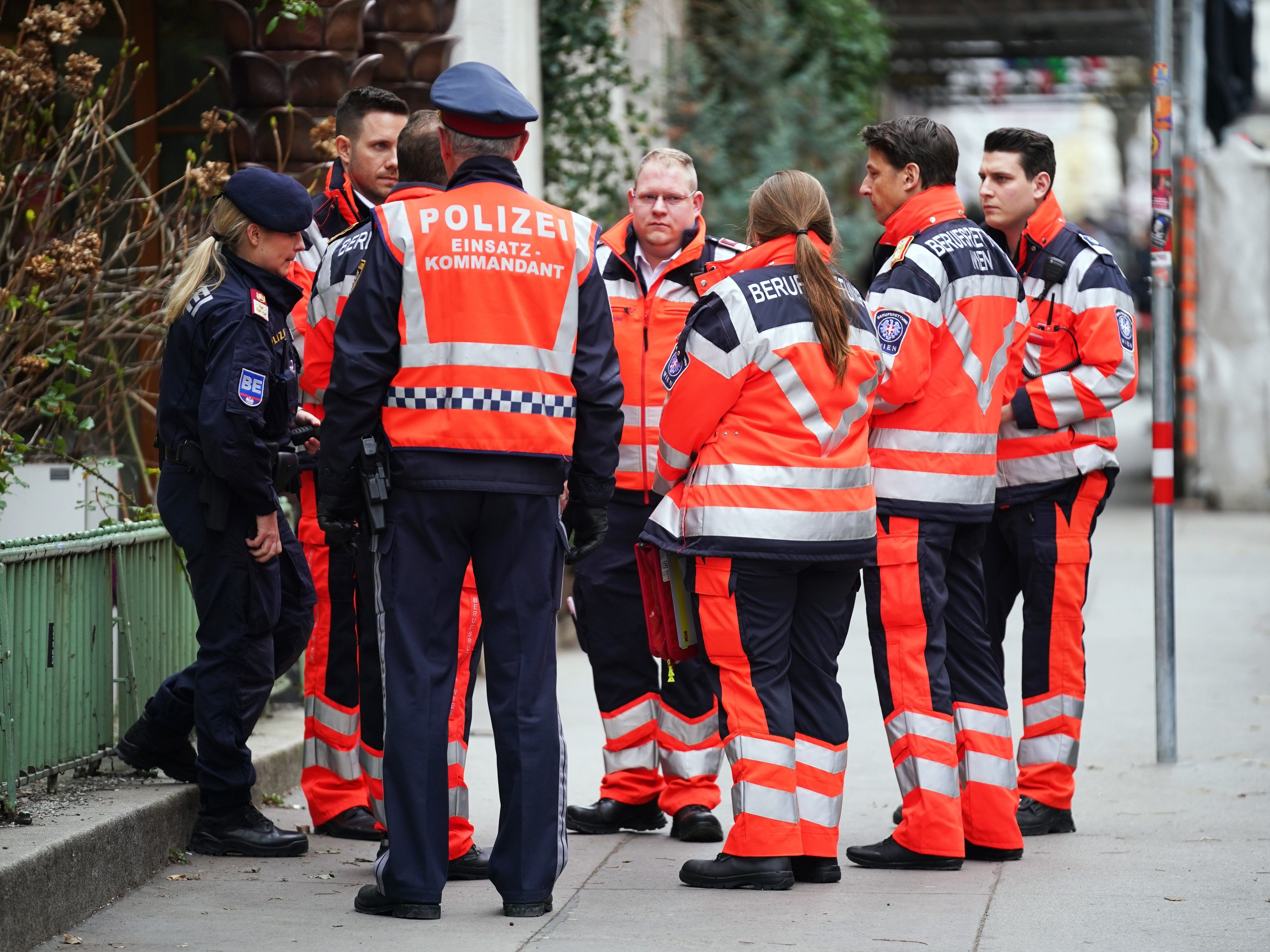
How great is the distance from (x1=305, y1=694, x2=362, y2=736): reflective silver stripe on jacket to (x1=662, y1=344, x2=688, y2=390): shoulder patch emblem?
143cm

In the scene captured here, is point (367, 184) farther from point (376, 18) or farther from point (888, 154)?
point (376, 18)

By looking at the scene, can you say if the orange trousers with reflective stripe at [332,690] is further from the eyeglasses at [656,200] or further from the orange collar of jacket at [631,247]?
the eyeglasses at [656,200]

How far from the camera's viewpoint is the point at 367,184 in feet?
18.4

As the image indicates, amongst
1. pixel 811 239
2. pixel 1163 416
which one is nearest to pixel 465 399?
pixel 811 239

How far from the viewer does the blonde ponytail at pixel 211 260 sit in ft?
16.0

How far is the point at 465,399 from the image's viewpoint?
4.20 metres

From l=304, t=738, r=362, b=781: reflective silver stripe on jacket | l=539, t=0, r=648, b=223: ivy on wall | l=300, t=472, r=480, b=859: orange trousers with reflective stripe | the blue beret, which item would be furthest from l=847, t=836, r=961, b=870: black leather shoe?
l=539, t=0, r=648, b=223: ivy on wall

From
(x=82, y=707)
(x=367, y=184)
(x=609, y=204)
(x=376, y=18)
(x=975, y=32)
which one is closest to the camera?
(x=82, y=707)

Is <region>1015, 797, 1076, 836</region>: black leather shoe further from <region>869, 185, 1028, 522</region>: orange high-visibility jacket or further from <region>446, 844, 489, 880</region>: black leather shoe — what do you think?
<region>446, 844, 489, 880</region>: black leather shoe

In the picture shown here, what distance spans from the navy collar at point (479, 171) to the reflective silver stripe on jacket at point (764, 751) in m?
1.62

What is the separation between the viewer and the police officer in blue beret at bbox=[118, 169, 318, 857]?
15.5 feet

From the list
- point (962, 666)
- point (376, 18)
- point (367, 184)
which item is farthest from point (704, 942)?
point (376, 18)

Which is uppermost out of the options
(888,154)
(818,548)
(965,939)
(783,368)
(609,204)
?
(609,204)

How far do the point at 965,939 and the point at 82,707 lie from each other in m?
2.64
